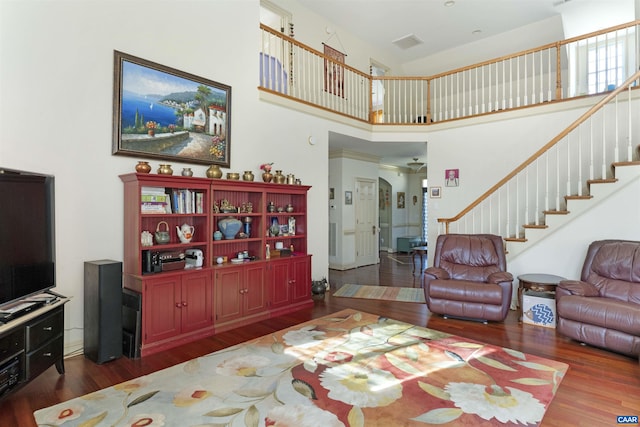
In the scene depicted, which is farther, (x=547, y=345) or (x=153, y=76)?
(x=153, y=76)

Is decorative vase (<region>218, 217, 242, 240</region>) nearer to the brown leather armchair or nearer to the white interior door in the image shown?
the brown leather armchair

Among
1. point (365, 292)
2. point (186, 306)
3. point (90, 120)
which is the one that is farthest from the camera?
point (365, 292)

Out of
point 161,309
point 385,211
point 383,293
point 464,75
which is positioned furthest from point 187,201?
point 385,211

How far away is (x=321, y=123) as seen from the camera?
5.65 metres

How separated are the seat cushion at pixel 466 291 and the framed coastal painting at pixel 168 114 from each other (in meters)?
3.11

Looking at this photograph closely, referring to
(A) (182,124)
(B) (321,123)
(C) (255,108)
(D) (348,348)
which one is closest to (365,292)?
(D) (348,348)

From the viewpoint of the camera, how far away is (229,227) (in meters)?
4.07

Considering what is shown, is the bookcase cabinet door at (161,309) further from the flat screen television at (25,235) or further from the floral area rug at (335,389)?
the flat screen television at (25,235)

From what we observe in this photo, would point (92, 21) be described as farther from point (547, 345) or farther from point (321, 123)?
point (547, 345)

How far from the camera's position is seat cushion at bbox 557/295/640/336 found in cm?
297

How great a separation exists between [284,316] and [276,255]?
83 cm

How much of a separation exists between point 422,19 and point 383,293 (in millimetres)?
5597

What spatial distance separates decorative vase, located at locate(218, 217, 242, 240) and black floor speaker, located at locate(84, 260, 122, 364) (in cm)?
121

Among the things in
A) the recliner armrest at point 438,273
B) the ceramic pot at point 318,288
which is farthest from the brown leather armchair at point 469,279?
the ceramic pot at point 318,288
